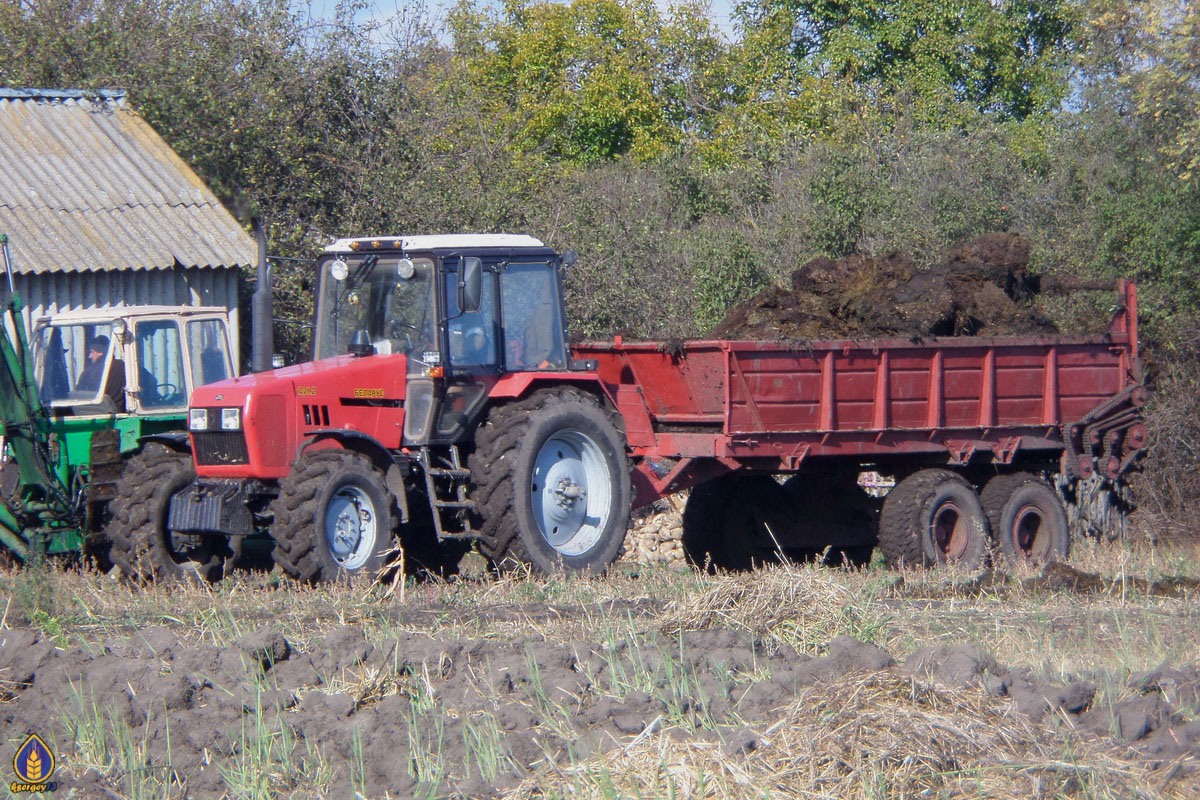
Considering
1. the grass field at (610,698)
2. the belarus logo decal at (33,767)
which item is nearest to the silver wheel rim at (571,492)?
the grass field at (610,698)

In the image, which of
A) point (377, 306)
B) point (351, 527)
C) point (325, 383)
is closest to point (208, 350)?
point (377, 306)

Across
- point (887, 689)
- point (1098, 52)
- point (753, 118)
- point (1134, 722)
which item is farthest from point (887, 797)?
point (753, 118)

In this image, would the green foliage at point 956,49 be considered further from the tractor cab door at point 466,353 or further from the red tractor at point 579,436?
the tractor cab door at point 466,353

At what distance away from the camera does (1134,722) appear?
441 cm

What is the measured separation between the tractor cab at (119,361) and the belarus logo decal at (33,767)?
17.7ft

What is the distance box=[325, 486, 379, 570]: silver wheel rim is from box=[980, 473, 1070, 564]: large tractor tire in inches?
202

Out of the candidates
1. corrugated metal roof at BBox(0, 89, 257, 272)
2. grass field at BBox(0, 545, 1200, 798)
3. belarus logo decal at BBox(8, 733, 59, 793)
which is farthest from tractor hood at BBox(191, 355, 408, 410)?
corrugated metal roof at BBox(0, 89, 257, 272)

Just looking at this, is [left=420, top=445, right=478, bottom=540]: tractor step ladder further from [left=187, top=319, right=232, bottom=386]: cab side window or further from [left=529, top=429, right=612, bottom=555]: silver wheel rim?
[left=187, top=319, right=232, bottom=386]: cab side window

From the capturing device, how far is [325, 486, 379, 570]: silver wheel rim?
7.65 meters

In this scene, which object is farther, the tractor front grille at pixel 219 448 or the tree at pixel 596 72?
the tree at pixel 596 72

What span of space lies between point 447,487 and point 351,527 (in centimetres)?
86

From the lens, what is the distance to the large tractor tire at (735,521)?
34.8 feet

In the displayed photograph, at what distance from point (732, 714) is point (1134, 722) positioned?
1394 millimetres

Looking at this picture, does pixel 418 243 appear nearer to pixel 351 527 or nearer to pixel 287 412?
pixel 287 412
